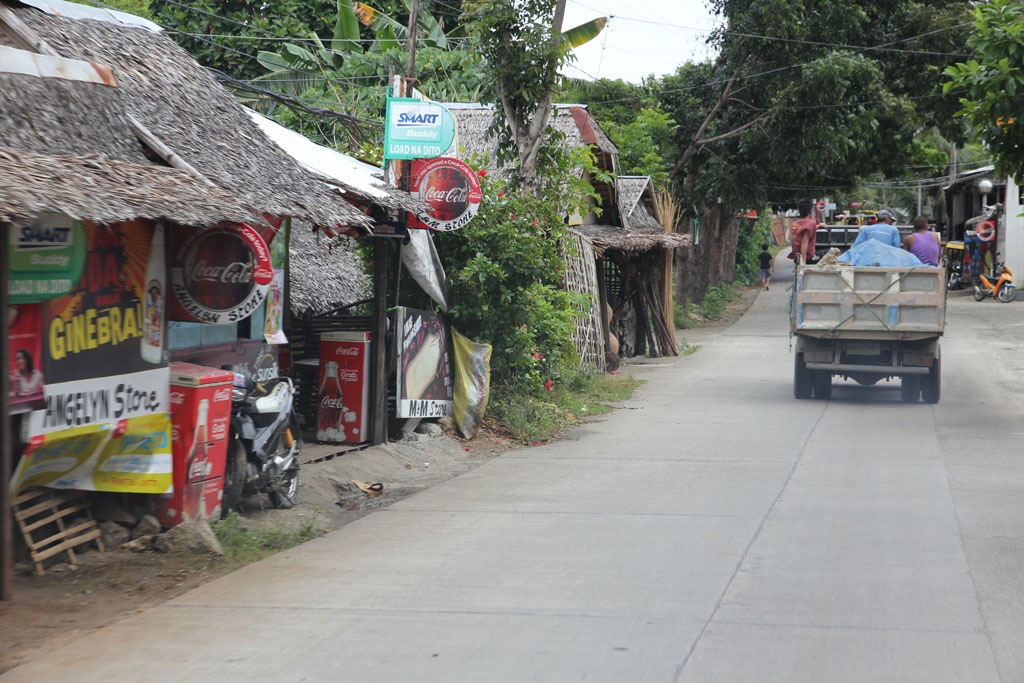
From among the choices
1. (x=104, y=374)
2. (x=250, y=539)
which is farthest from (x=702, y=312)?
(x=104, y=374)

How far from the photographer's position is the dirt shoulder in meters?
5.75

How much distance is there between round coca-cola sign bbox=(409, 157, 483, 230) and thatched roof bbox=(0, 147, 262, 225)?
428cm

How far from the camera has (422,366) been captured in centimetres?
1203

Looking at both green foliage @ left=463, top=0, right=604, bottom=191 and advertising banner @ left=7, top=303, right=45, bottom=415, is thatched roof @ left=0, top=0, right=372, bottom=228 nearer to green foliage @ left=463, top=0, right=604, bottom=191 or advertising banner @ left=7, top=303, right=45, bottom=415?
advertising banner @ left=7, top=303, right=45, bottom=415

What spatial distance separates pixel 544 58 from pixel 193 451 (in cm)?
855

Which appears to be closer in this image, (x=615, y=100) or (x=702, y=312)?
(x=702, y=312)

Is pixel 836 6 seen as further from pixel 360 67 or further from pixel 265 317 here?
pixel 265 317

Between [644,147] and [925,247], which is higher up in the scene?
[644,147]

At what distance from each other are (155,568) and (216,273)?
7.21 ft

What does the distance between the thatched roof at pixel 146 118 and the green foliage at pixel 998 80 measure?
7.88 m

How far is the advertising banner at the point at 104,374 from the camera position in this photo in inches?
257

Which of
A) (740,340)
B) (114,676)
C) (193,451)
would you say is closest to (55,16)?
(193,451)

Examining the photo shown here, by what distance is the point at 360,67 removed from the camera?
997 inches

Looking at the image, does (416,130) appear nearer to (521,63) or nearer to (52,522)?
(521,63)
